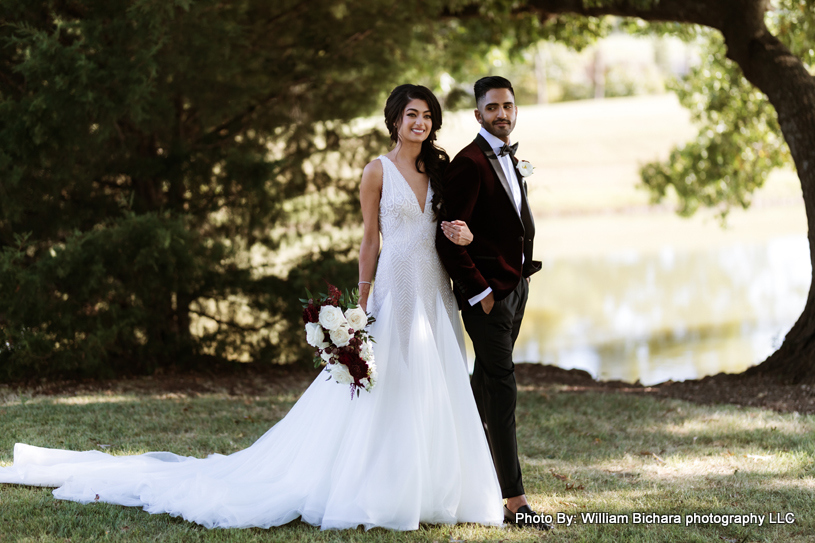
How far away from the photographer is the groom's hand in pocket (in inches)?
152

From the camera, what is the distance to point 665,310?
14.8m

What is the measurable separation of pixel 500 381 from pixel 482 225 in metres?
0.80

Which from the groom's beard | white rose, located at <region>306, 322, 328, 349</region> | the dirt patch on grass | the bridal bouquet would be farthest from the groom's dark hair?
the dirt patch on grass

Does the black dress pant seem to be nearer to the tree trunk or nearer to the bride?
the bride

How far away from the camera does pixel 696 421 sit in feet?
20.2

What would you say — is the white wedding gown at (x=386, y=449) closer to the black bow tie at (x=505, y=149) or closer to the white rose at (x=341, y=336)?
the white rose at (x=341, y=336)

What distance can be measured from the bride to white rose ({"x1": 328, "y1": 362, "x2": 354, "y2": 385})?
19 centimetres

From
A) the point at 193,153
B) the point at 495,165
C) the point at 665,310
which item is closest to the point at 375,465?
the point at 495,165

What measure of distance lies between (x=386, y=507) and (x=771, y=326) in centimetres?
1104

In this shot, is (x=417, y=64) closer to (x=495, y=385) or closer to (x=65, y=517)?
(x=495, y=385)

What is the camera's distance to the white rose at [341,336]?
3.77 metres

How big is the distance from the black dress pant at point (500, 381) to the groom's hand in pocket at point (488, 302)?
0.04m

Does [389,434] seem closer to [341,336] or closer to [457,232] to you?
[341,336]

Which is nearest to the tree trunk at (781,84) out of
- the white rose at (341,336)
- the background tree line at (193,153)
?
the background tree line at (193,153)
